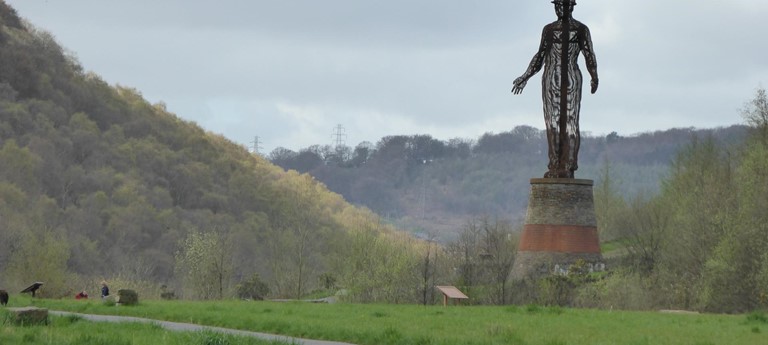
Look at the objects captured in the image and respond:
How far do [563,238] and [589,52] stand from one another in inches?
297

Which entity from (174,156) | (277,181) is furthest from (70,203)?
(277,181)

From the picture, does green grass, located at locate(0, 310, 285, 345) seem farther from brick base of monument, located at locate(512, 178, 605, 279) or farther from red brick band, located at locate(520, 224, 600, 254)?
→ red brick band, located at locate(520, 224, 600, 254)

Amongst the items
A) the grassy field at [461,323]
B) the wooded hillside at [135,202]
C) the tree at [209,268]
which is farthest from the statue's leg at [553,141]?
the tree at [209,268]

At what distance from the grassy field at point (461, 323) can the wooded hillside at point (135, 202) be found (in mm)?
21594

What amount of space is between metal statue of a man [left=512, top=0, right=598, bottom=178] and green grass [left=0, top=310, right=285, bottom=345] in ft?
84.8

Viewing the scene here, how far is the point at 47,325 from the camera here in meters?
24.7

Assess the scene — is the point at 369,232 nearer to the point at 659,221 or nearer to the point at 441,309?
the point at 659,221

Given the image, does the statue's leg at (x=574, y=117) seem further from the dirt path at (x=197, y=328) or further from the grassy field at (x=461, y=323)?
the dirt path at (x=197, y=328)

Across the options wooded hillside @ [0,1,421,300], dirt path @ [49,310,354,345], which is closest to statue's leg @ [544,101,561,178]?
wooded hillside @ [0,1,421,300]

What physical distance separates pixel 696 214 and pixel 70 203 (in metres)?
72.4

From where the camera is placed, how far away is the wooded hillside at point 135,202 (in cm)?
6336

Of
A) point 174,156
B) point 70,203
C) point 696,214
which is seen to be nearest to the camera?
point 696,214

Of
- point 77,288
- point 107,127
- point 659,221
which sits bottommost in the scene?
point 77,288

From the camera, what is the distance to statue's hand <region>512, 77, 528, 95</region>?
4925 centimetres
